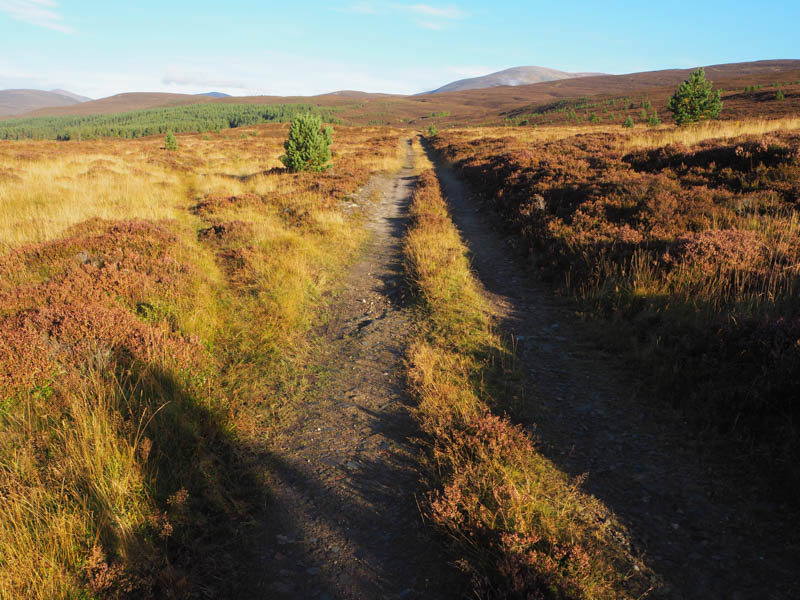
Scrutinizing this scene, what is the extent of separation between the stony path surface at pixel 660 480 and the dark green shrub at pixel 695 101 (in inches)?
1425

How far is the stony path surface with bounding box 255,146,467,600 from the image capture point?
2.65m

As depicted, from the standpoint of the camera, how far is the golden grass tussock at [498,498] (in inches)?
95.9

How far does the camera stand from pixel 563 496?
3148mm

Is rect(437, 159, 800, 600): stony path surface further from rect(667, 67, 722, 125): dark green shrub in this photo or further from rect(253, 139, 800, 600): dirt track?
rect(667, 67, 722, 125): dark green shrub

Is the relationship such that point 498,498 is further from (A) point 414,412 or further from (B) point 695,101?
(B) point 695,101

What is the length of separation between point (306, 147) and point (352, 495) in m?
20.0

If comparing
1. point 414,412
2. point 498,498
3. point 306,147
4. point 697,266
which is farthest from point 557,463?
point 306,147

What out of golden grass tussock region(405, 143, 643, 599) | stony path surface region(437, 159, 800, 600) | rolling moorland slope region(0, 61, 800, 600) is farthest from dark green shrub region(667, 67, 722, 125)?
golden grass tussock region(405, 143, 643, 599)

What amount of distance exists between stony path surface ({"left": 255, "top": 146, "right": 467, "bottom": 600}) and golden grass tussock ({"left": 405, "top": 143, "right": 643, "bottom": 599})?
24 cm

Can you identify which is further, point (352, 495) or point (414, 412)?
point (414, 412)

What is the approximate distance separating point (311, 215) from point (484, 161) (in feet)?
44.9

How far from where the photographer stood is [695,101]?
1219 inches

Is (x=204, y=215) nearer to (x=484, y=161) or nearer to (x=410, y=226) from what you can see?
(x=410, y=226)

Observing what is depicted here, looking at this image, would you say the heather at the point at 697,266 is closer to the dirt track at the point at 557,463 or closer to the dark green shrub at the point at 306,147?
the dirt track at the point at 557,463
